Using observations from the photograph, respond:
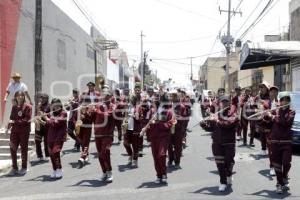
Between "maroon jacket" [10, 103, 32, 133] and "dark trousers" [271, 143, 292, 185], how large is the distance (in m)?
5.38

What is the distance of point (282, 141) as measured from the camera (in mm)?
9125

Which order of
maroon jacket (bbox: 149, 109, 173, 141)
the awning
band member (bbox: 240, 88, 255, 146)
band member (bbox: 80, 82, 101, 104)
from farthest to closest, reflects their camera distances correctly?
1. the awning
2. band member (bbox: 240, 88, 255, 146)
3. band member (bbox: 80, 82, 101, 104)
4. maroon jacket (bbox: 149, 109, 173, 141)

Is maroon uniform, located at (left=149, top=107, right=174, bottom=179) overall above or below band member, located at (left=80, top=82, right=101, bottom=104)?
below

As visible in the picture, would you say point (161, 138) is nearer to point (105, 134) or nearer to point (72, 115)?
point (105, 134)

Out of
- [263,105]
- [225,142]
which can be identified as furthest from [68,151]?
[225,142]

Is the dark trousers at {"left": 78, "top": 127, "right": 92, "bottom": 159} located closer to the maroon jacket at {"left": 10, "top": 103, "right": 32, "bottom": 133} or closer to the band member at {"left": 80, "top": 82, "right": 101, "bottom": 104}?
the band member at {"left": 80, "top": 82, "right": 101, "bottom": 104}

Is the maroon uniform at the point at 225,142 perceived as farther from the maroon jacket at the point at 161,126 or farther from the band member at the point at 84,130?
the band member at the point at 84,130

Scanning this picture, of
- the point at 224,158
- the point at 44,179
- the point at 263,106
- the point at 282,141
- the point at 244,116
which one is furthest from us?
the point at 244,116

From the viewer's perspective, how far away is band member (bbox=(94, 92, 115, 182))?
413 inches

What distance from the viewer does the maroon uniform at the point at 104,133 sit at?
10.5m

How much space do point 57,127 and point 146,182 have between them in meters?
2.25

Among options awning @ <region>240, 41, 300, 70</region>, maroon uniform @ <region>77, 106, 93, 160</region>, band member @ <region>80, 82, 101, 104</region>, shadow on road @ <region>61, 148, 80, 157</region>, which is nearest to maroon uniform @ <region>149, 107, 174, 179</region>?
band member @ <region>80, 82, 101, 104</region>

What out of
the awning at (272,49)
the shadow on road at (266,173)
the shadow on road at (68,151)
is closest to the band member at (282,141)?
the shadow on road at (266,173)

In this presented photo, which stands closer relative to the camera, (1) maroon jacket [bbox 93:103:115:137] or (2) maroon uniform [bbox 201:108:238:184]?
(2) maroon uniform [bbox 201:108:238:184]
